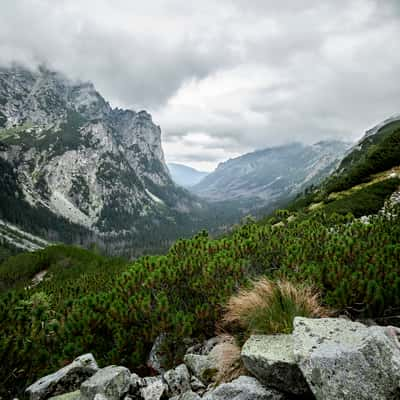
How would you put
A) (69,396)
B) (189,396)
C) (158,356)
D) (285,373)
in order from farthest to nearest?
(158,356), (69,396), (189,396), (285,373)

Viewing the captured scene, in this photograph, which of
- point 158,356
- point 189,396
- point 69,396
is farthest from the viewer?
point 158,356

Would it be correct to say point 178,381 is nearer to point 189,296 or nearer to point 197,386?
A: point 197,386

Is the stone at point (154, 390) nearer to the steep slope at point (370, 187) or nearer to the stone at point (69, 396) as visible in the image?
the stone at point (69, 396)

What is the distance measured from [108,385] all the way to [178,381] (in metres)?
1.23

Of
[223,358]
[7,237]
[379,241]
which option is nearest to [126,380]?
[223,358]

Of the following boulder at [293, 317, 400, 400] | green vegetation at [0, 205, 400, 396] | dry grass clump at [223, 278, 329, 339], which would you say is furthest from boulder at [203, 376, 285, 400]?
green vegetation at [0, 205, 400, 396]

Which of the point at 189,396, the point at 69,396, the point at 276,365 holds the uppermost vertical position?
the point at 276,365

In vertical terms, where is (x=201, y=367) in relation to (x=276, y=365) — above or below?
below

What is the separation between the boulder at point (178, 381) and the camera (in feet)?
17.4

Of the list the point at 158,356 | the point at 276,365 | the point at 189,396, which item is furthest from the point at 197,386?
the point at 276,365

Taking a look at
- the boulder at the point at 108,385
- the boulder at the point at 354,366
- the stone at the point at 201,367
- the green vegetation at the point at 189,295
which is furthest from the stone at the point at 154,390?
the boulder at the point at 354,366

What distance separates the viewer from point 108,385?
512 cm

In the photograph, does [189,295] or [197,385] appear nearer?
[197,385]

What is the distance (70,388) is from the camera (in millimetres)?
5805
